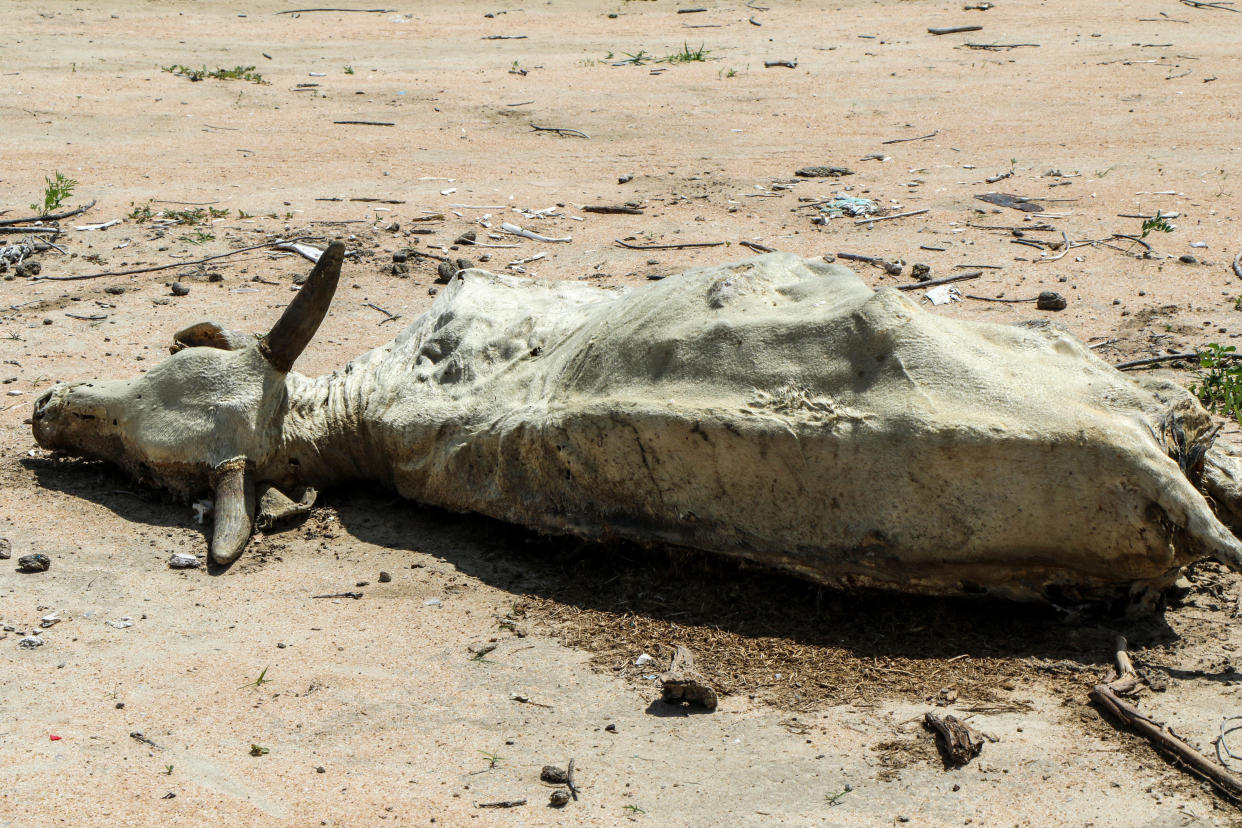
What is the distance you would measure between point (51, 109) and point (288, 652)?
9158 mm

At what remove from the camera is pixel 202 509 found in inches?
221

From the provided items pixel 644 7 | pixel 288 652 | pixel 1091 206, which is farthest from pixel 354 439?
pixel 644 7

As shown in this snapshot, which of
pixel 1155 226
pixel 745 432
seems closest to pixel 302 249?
pixel 745 432

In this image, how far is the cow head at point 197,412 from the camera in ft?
18.2

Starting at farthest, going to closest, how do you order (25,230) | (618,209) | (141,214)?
(618,209), (141,214), (25,230)

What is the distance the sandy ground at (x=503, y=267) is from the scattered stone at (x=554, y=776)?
0.16 feet

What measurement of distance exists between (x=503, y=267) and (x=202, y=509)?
3.34 meters

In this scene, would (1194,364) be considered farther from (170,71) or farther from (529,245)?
(170,71)

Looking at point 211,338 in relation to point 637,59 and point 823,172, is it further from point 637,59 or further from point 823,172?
point 637,59

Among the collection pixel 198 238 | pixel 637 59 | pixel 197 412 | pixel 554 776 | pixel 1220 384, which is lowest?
pixel 554 776

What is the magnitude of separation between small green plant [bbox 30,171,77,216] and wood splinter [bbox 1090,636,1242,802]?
785 cm

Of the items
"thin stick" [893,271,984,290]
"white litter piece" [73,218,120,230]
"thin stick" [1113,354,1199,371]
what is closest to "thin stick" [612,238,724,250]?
"thin stick" [893,271,984,290]

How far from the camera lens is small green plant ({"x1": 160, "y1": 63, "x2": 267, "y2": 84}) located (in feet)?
42.8

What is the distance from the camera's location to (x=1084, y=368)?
14.3ft
